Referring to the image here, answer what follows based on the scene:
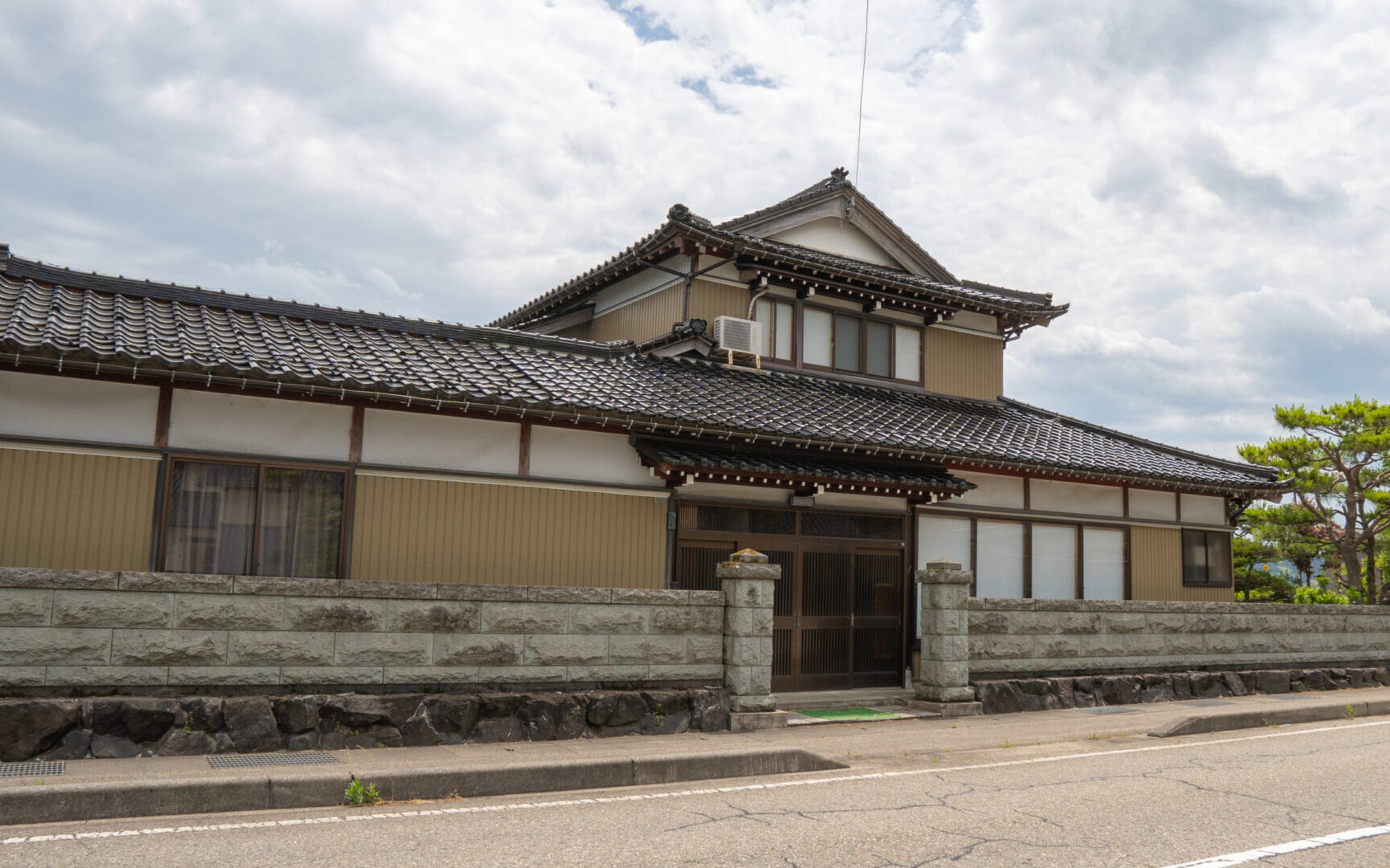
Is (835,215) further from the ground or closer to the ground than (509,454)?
further from the ground

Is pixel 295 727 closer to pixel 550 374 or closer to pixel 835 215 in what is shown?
pixel 550 374

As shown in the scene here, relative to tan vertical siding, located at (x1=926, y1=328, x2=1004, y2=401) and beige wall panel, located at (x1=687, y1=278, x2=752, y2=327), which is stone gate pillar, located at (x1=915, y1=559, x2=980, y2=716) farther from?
tan vertical siding, located at (x1=926, y1=328, x2=1004, y2=401)

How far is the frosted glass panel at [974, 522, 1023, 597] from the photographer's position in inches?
645

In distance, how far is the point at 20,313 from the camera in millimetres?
10531

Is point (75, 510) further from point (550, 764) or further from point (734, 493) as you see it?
point (734, 493)

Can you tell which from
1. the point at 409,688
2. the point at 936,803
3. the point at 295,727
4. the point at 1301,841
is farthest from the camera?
the point at 409,688

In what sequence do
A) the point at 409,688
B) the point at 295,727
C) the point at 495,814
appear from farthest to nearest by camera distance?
the point at 409,688
the point at 295,727
the point at 495,814

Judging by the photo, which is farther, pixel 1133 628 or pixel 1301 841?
pixel 1133 628

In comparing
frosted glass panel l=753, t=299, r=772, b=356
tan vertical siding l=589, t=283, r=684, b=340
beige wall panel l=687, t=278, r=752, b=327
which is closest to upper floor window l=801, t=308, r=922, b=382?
frosted glass panel l=753, t=299, r=772, b=356

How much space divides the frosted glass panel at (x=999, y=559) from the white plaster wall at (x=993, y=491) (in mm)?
332

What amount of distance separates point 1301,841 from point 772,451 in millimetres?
8177

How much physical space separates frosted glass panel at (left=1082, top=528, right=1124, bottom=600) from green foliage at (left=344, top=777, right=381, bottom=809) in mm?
13290

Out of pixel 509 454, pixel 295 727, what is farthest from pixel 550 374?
pixel 295 727

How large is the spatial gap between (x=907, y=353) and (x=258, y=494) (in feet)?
38.8
